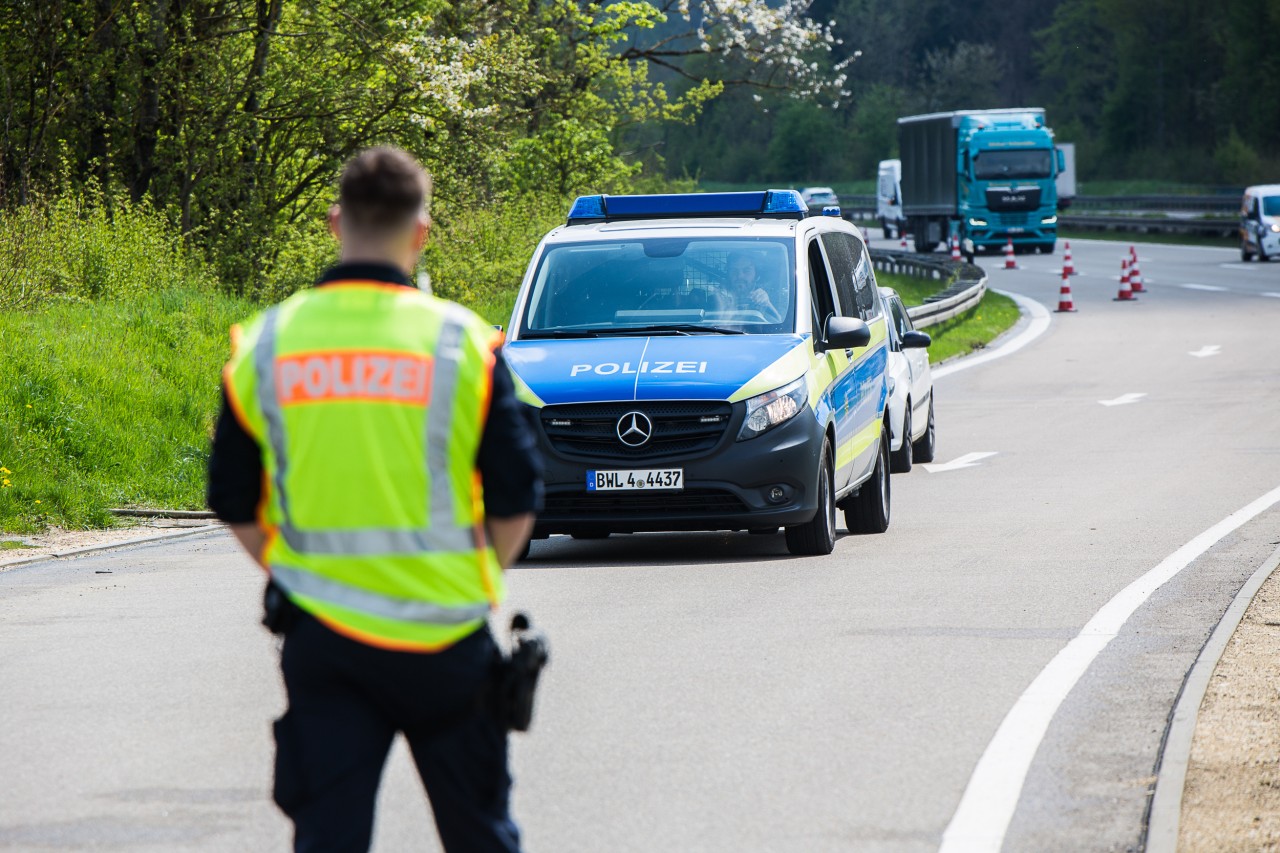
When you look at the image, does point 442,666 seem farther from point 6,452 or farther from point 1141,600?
point 6,452

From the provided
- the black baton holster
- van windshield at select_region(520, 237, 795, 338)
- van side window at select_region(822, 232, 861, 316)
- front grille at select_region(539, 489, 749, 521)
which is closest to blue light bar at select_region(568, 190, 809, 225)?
van side window at select_region(822, 232, 861, 316)

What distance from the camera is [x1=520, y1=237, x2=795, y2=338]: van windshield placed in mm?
11492

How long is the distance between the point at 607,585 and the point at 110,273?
10.9m

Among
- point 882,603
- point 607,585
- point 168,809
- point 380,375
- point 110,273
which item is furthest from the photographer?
point 110,273

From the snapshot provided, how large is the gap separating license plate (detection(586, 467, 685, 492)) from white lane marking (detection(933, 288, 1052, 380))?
14955mm

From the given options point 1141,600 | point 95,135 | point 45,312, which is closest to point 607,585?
point 1141,600

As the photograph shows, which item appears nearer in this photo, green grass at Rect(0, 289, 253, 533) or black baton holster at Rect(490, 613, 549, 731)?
black baton holster at Rect(490, 613, 549, 731)

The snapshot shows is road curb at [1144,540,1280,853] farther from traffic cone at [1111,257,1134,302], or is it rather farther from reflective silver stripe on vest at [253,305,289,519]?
traffic cone at [1111,257,1134,302]

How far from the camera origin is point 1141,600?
31.1ft

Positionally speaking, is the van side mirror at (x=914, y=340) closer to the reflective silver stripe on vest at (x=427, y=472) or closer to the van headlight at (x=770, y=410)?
the van headlight at (x=770, y=410)

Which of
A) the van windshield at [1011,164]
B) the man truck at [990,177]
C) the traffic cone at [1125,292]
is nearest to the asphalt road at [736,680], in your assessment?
the traffic cone at [1125,292]

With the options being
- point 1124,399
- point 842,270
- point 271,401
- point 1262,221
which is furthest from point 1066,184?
point 271,401

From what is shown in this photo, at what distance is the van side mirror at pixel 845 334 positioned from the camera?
1112 cm

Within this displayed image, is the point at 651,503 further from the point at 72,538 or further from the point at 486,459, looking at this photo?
A: the point at 486,459
